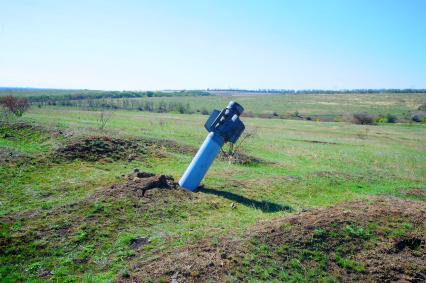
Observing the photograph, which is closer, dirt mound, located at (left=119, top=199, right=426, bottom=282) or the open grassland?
dirt mound, located at (left=119, top=199, right=426, bottom=282)

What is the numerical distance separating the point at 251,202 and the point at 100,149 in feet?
29.5

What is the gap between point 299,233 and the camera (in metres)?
9.26

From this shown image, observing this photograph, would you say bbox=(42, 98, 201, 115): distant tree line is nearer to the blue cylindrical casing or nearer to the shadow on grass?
the blue cylindrical casing

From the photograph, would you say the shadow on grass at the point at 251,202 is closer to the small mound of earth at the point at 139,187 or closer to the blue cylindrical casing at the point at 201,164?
the blue cylindrical casing at the point at 201,164

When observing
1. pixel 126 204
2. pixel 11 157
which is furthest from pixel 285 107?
pixel 126 204

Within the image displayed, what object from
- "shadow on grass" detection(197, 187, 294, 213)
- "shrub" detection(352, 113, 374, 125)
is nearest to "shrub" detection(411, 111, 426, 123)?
"shrub" detection(352, 113, 374, 125)

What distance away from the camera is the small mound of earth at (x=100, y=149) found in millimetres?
17391

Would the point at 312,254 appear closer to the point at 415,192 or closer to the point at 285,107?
the point at 415,192

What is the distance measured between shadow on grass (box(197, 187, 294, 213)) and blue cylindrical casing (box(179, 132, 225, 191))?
0.53 metres

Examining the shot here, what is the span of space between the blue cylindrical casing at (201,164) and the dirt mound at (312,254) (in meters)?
4.28

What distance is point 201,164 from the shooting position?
13.8 m

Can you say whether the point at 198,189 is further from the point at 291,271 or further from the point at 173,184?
the point at 291,271

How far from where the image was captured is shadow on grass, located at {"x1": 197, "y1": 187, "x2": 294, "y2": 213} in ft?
41.2

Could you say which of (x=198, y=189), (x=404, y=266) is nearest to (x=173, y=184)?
(x=198, y=189)
